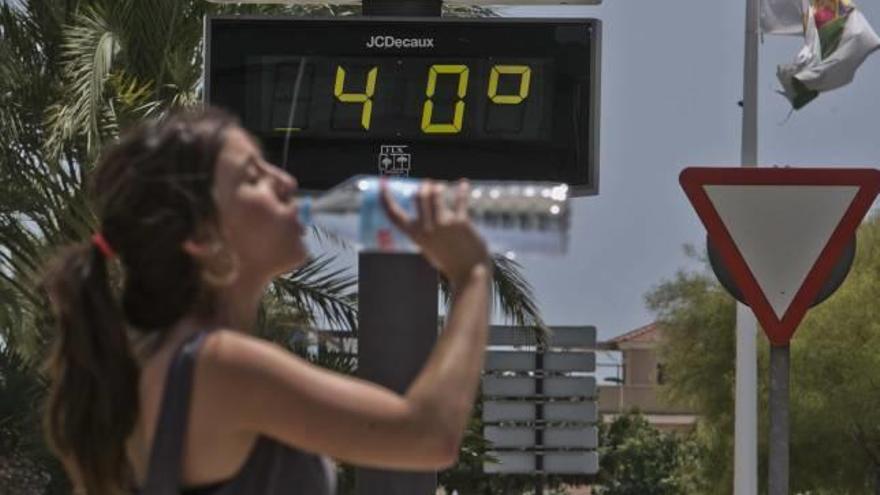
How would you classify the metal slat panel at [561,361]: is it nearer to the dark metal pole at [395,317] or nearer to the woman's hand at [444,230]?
the dark metal pole at [395,317]

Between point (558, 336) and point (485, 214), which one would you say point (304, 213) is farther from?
point (558, 336)

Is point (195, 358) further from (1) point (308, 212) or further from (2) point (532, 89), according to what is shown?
(2) point (532, 89)

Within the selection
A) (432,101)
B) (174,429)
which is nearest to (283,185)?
(174,429)

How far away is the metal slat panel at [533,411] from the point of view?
54.6ft

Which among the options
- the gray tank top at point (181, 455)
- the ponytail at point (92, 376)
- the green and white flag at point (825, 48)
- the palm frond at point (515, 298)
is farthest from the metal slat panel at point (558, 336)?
the gray tank top at point (181, 455)

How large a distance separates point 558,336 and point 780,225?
966 centimetres

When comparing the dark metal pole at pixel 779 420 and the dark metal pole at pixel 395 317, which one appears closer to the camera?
the dark metal pole at pixel 395 317

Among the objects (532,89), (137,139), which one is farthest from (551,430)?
(137,139)

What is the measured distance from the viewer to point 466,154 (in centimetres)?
777

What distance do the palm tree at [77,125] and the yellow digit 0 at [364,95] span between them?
8.43 metres

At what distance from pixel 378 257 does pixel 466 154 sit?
1.92 meters

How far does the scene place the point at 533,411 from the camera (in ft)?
55.5

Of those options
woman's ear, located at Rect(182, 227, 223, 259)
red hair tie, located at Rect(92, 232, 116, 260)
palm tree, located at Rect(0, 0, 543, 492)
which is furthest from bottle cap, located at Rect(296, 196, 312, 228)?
palm tree, located at Rect(0, 0, 543, 492)

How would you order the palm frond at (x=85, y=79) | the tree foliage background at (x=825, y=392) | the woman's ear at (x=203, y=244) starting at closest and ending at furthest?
1. the woman's ear at (x=203, y=244)
2. the palm frond at (x=85, y=79)
3. the tree foliage background at (x=825, y=392)
